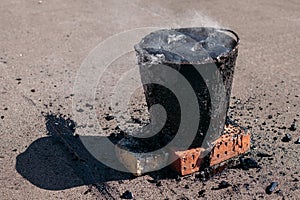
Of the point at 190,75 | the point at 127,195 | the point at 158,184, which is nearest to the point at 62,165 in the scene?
the point at 127,195

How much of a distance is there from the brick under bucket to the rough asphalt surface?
21cm

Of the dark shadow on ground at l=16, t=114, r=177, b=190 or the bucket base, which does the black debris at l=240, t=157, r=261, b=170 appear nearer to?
the bucket base

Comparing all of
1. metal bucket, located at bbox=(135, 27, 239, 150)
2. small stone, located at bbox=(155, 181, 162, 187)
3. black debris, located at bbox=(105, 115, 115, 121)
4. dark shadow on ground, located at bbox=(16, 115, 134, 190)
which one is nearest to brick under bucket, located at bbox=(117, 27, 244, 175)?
metal bucket, located at bbox=(135, 27, 239, 150)

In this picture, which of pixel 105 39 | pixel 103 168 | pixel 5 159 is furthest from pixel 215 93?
pixel 105 39

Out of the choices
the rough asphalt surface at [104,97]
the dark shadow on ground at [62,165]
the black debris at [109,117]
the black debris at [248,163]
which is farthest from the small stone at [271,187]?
the black debris at [109,117]

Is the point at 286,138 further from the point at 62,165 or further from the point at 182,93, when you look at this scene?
the point at 62,165

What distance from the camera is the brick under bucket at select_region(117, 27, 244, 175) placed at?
3.61 meters

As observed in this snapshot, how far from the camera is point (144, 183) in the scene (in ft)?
12.7

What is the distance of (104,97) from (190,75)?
1772mm

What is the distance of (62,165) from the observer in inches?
163

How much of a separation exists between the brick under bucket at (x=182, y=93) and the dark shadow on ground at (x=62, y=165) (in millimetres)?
198

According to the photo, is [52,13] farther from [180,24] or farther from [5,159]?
[5,159]

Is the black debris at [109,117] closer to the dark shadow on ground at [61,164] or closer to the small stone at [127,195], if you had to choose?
the dark shadow on ground at [61,164]

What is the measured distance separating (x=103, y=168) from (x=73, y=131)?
0.66 m
